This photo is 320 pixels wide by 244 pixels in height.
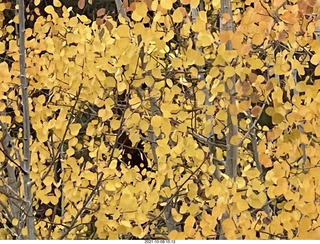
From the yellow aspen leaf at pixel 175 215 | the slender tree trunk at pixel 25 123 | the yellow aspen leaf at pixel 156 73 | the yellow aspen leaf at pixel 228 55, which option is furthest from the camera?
the yellow aspen leaf at pixel 175 215

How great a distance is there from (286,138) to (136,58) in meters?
0.54

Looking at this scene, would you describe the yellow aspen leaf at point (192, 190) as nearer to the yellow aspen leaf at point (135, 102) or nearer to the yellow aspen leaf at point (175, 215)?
the yellow aspen leaf at point (175, 215)

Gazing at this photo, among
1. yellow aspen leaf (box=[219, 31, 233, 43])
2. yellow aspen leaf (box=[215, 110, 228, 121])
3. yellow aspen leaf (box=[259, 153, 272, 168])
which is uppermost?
yellow aspen leaf (box=[219, 31, 233, 43])

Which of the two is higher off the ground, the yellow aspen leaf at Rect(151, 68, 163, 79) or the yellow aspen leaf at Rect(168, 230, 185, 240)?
the yellow aspen leaf at Rect(151, 68, 163, 79)

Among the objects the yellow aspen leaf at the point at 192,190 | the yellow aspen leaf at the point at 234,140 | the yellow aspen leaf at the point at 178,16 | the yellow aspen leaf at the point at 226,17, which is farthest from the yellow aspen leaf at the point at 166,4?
the yellow aspen leaf at the point at 192,190

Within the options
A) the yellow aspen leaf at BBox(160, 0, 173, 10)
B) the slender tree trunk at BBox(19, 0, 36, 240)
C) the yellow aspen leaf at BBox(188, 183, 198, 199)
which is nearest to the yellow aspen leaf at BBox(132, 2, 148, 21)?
the yellow aspen leaf at BBox(160, 0, 173, 10)

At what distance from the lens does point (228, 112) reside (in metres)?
1.54

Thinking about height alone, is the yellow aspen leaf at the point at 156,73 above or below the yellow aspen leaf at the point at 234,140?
above

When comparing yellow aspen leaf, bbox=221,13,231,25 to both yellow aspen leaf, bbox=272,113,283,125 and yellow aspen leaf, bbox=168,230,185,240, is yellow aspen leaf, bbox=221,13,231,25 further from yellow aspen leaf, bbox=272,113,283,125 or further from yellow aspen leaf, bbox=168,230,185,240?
yellow aspen leaf, bbox=168,230,185,240

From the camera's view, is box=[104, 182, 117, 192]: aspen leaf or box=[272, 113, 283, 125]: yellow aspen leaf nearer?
box=[272, 113, 283, 125]: yellow aspen leaf

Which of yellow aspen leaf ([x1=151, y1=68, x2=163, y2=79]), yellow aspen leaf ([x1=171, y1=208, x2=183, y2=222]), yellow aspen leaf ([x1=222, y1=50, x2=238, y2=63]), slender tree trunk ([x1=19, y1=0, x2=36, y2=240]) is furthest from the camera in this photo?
yellow aspen leaf ([x1=171, y1=208, x2=183, y2=222])

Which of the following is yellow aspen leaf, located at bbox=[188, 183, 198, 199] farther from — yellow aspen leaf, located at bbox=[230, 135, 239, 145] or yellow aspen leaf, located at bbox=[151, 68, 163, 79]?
yellow aspen leaf, located at bbox=[151, 68, 163, 79]

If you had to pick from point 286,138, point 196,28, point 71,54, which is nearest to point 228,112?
point 286,138

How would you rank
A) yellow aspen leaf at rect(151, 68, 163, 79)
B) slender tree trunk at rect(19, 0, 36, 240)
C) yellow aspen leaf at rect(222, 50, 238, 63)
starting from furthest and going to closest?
yellow aspen leaf at rect(151, 68, 163, 79) < yellow aspen leaf at rect(222, 50, 238, 63) < slender tree trunk at rect(19, 0, 36, 240)
